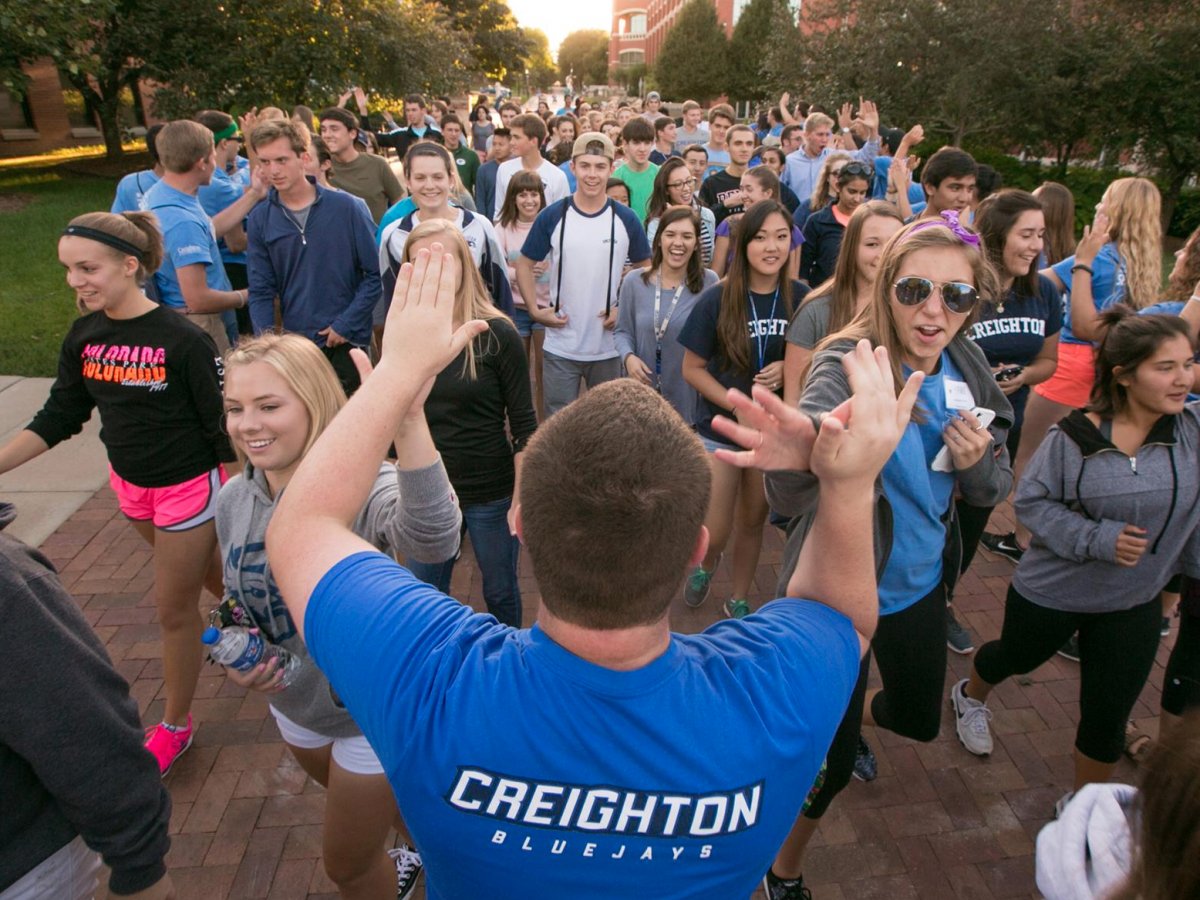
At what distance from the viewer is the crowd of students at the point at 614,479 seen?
3.61 ft

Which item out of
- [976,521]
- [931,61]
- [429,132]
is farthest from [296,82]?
[976,521]

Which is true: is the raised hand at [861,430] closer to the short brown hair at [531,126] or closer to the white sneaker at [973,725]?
the white sneaker at [973,725]

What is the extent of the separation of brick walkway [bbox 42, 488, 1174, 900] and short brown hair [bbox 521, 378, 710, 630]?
7.38ft

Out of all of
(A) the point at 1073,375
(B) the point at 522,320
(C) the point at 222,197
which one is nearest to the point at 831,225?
(A) the point at 1073,375

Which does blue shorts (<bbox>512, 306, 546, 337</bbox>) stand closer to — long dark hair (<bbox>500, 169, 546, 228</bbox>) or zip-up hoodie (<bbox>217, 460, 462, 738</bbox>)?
long dark hair (<bbox>500, 169, 546, 228</bbox>)

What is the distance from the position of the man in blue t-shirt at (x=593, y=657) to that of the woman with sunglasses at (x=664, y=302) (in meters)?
3.05

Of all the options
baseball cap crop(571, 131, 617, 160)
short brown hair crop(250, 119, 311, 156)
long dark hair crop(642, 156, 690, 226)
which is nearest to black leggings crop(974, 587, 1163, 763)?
baseball cap crop(571, 131, 617, 160)

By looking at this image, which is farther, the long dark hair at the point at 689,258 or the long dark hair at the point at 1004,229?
the long dark hair at the point at 689,258

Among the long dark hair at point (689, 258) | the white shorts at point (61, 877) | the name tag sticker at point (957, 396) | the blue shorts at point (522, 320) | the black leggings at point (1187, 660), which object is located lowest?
the black leggings at point (1187, 660)

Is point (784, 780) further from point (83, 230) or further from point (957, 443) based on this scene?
point (83, 230)

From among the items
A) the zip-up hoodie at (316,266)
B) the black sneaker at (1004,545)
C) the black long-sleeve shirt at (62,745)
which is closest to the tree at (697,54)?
the zip-up hoodie at (316,266)

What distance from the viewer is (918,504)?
2455 mm

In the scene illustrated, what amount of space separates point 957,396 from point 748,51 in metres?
50.1

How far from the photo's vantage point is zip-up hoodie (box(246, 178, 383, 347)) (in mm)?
4566
